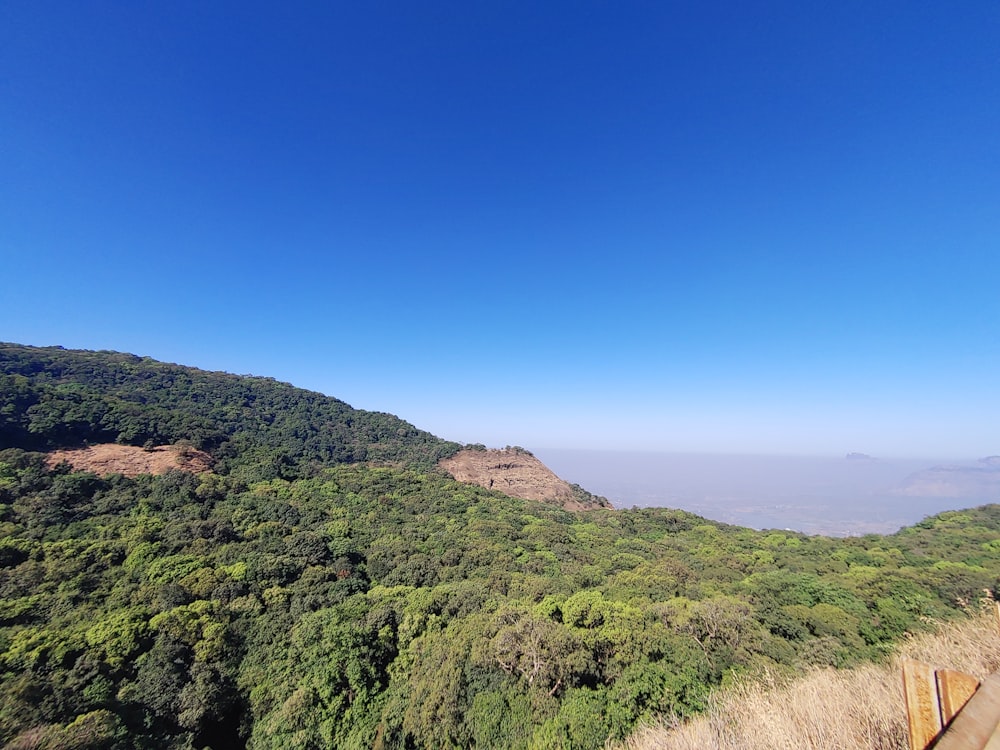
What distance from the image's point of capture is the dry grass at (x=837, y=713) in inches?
171

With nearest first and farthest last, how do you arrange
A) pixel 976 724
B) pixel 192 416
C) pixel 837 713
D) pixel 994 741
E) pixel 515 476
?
pixel 994 741 → pixel 976 724 → pixel 837 713 → pixel 192 416 → pixel 515 476

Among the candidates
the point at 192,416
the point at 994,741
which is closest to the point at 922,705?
the point at 994,741

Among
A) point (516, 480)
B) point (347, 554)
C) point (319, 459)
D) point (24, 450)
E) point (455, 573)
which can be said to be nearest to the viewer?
point (455, 573)

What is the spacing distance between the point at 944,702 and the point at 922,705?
130 millimetres

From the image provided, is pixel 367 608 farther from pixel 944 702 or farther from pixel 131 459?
pixel 131 459

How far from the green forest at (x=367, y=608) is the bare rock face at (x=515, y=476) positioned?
23.5 m

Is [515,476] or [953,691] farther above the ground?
[953,691]

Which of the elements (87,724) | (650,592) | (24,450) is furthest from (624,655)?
(24,450)

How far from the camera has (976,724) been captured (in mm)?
2199

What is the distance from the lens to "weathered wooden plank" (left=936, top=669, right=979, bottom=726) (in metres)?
2.69

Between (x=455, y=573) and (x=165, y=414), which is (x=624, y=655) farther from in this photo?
(x=165, y=414)

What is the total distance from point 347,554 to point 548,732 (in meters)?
24.0

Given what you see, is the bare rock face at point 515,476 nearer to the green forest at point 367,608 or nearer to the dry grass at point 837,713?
the green forest at point 367,608

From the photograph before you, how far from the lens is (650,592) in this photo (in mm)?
25312
